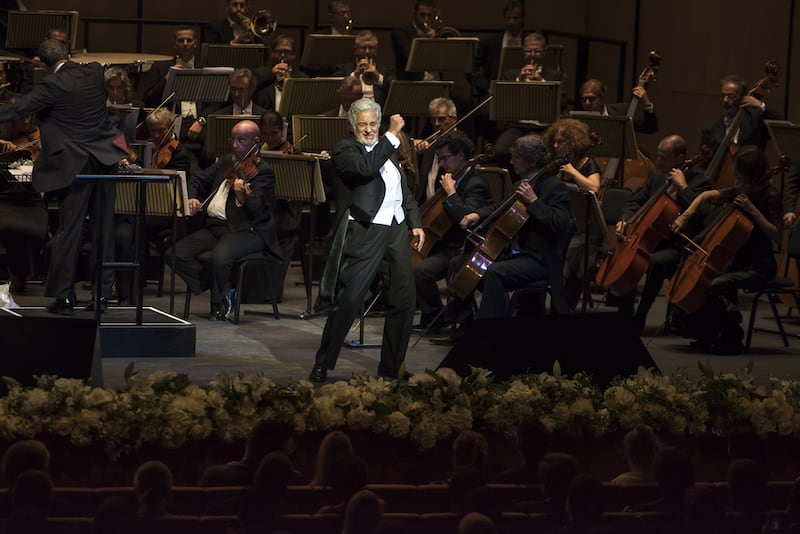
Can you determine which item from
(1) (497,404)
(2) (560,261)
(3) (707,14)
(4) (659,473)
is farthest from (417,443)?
(3) (707,14)

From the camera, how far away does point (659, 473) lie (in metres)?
3.85

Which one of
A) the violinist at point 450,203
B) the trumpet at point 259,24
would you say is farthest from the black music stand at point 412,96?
the violinist at point 450,203

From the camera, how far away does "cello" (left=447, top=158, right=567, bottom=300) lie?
22.9 feet

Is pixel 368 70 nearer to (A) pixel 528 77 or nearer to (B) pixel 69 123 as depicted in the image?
(A) pixel 528 77

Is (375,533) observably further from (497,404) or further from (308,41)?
(308,41)

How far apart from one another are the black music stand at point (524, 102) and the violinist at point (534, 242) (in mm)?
2033

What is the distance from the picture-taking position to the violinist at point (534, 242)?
692cm

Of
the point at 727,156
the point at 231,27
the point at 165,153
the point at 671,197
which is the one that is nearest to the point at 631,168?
the point at 727,156

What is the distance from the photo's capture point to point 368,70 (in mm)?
9617

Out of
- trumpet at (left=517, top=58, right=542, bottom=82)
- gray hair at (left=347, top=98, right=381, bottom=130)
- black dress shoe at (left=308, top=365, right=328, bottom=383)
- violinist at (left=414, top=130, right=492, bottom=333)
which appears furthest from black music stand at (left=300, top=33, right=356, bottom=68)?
black dress shoe at (left=308, top=365, right=328, bottom=383)

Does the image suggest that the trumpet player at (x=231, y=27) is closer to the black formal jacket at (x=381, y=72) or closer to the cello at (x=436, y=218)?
the black formal jacket at (x=381, y=72)

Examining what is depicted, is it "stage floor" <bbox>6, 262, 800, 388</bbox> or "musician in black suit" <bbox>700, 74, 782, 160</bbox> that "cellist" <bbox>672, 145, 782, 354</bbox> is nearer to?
"stage floor" <bbox>6, 262, 800, 388</bbox>

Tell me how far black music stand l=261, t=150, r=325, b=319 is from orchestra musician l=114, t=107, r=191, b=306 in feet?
2.24

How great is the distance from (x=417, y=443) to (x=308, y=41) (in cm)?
671
